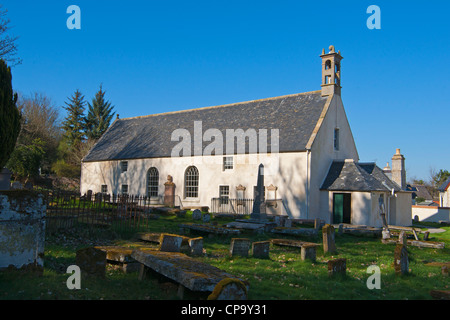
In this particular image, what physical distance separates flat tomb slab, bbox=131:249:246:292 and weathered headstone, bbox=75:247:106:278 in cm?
75

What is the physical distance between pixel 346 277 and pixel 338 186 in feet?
51.2

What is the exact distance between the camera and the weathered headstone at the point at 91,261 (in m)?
7.36

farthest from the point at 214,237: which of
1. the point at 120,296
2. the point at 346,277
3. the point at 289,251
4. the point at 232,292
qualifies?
the point at 232,292

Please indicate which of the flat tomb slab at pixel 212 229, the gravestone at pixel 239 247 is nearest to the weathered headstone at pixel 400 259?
the gravestone at pixel 239 247

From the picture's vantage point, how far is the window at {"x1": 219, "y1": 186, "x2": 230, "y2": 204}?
1036 inches

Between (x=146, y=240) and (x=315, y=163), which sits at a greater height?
(x=315, y=163)

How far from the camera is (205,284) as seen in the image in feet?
19.5

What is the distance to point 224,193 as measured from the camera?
2673 centimetres

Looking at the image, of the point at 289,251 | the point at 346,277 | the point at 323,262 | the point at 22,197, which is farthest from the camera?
the point at 289,251

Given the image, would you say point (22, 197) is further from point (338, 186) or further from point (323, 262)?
point (338, 186)

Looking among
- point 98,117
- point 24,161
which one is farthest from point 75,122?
point 24,161

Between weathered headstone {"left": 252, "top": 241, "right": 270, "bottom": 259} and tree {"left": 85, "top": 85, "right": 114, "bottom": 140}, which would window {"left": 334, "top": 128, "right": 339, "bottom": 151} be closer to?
weathered headstone {"left": 252, "top": 241, "right": 270, "bottom": 259}

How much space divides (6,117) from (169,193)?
2104 cm

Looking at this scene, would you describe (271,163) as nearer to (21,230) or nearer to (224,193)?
(224,193)
